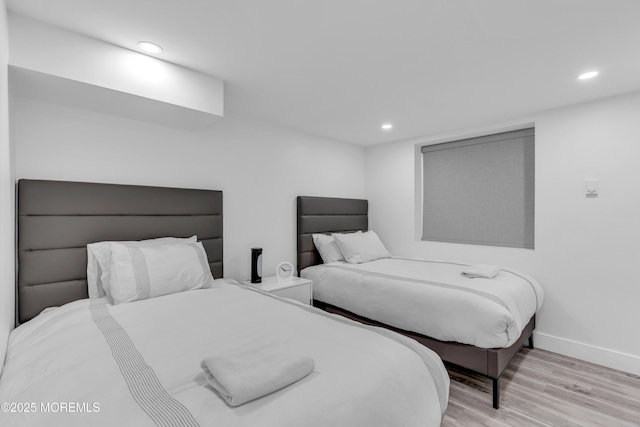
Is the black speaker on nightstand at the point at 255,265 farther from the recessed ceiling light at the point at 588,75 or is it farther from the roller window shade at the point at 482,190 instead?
the recessed ceiling light at the point at 588,75

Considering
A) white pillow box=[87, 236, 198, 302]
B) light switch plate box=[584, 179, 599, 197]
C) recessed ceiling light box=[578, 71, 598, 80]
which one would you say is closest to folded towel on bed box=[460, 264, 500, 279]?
light switch plate box=[584, 179, 599, 197]

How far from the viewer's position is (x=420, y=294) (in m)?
2.50

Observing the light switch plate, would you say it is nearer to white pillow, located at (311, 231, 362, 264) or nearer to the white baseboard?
the white baseboard

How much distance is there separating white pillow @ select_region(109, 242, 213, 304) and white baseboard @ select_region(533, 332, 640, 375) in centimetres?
329

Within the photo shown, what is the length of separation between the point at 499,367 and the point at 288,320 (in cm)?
157

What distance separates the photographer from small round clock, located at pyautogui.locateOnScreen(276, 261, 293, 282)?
324cm

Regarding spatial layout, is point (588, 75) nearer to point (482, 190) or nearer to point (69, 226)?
point (482, 190)

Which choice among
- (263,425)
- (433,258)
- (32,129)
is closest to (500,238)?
(433,258)

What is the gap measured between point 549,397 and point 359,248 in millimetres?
2085

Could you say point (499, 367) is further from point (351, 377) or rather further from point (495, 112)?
point (495, 112)

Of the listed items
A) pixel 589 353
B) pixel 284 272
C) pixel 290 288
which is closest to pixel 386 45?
pixel 290 288

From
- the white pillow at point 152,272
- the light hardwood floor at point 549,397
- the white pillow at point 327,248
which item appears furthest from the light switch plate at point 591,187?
the white pillow at point 152,272

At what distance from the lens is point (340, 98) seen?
274cm

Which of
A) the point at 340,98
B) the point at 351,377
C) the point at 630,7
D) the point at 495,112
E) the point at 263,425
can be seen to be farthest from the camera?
the point at 495,112
